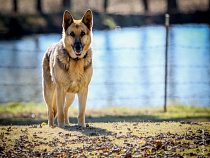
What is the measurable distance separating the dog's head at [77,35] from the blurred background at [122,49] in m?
6.97

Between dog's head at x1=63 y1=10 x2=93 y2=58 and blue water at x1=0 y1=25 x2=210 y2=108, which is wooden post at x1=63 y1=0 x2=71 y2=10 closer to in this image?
blue water at x1=0 y1=25 x2=210 y2=108

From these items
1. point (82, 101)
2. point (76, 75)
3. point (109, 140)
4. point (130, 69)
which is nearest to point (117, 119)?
point (82, 101)

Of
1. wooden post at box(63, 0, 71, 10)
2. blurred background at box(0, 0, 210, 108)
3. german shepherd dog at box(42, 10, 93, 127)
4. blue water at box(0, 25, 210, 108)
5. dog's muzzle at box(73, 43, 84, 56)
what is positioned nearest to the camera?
dog's muzzle at box(73, 43, 84, 56)

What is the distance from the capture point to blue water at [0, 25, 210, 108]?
51.5 feet

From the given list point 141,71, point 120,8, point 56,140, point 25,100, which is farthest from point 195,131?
point 120,8

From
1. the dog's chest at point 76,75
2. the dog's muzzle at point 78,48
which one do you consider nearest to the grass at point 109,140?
the dog's chest at point 76,75

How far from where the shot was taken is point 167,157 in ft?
19.4

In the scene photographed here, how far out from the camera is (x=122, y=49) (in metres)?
20.0

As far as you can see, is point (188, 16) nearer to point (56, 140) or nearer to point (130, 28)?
point (130, 28)

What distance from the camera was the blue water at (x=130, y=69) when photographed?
15.7 m

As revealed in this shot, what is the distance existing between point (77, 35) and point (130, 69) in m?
11.7

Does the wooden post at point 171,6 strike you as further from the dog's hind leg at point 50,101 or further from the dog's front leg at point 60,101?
the dog's front leg at point 60,101

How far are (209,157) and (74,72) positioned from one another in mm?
Result: 3005

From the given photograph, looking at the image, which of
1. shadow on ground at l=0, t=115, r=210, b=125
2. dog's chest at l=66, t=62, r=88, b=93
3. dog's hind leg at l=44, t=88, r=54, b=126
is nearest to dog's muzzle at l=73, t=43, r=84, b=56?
dog's chest at l=66, t=62, r=88, b=93
